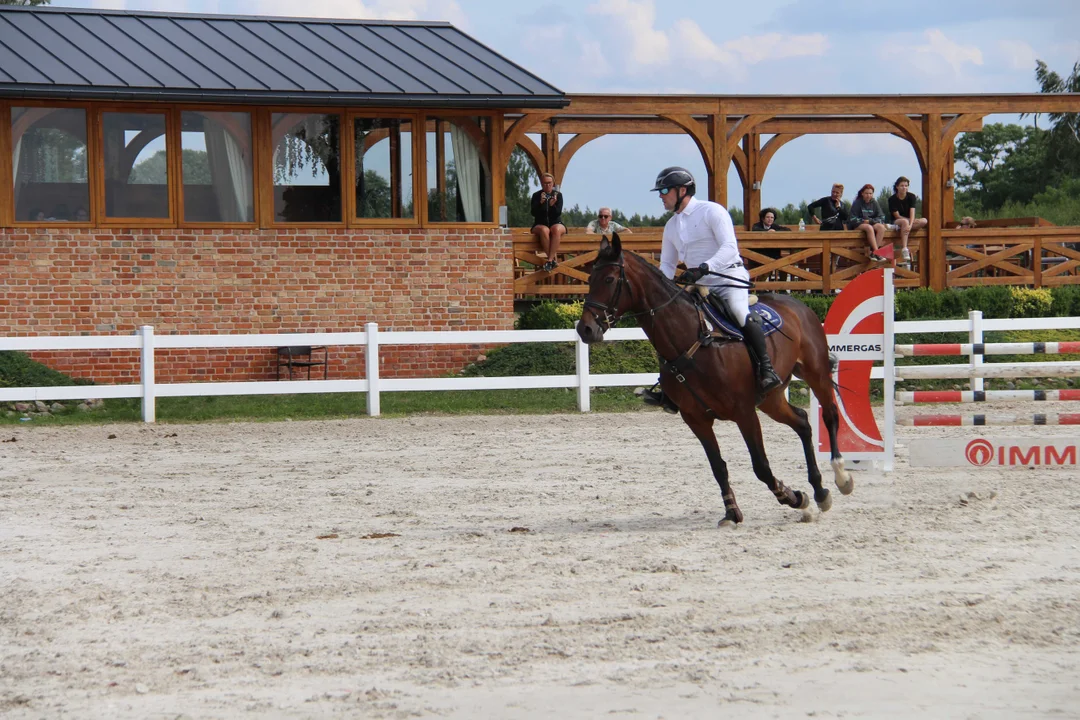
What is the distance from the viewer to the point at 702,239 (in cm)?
910

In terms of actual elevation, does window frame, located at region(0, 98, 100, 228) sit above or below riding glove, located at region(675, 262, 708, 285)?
above

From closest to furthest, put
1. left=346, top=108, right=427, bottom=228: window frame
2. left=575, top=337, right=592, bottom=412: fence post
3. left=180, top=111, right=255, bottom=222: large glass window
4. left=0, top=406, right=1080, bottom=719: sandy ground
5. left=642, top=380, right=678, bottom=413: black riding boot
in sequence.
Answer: left=0, top=406, right=1080, bottom=719: sandy ground
left=642, top=380, right=678, bottom=413: black riding boot
left=575, top=337, right=592, bottom=412: fence post
left=180, top=111, right=255, bottom=222: large glass window
left=346, top=108, right=427, bottom=228: window frame

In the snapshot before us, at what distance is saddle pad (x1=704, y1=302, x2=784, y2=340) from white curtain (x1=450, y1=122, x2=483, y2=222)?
34.7 ft

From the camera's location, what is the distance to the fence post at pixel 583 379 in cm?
1680

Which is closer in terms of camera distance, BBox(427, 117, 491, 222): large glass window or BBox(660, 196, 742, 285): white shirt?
BBox(660, 196, 742, 285): white shirt

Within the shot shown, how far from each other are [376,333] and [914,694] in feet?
40.0

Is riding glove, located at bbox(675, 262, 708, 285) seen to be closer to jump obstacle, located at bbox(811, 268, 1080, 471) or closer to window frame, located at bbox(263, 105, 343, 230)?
jump obstacle, located at bbox(811, 268, 1080, 471)

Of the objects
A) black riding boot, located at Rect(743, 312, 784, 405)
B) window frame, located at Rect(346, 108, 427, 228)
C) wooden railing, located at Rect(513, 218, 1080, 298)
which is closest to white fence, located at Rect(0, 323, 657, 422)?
window frame, located at Rect(346, 108, 427, 228)

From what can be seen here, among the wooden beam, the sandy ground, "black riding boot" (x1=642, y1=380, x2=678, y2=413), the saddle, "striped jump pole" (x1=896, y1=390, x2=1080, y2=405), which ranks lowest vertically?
the sandy ground

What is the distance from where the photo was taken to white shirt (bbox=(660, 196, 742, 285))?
8930 millimetres

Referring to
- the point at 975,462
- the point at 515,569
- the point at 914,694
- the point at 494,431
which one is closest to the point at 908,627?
the point at 914,694

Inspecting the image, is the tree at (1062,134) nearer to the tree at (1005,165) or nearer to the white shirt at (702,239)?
the tree at (1005,165)

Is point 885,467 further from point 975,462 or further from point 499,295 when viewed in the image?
point 499,295

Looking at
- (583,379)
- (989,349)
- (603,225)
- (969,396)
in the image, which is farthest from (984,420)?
(603,225)
